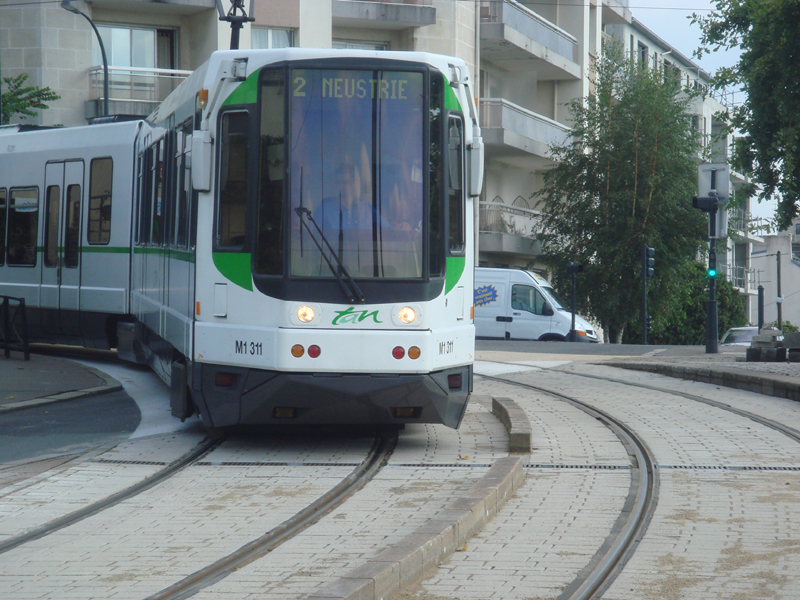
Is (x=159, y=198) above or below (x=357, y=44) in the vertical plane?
below

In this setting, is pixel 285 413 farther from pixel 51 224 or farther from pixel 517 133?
pixel 517 133

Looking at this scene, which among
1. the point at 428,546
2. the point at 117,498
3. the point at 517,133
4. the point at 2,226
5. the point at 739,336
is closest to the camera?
the point at 428,546

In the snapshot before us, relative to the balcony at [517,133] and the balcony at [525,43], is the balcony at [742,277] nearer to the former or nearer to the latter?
the balcony at [525,43]

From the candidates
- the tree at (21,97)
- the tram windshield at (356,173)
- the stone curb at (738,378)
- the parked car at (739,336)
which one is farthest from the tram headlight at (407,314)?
the parked car at (739,336)

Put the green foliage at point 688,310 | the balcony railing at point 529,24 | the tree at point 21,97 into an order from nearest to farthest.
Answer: the tree at point 21,97 < the balcony railing at point 529,24 < the green foliage at point 688,310

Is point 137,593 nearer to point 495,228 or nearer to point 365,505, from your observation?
point 365,505

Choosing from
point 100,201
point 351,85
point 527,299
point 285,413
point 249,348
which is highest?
point 351,85

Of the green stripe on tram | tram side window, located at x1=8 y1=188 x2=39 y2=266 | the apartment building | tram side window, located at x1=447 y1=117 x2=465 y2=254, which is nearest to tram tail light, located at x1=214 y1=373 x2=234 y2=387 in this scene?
the green stripe on tram

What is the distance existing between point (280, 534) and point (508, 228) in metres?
31.9

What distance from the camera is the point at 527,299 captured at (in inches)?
1120

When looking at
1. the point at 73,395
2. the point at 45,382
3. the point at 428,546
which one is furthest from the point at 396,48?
the point at 428,546

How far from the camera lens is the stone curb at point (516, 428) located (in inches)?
343

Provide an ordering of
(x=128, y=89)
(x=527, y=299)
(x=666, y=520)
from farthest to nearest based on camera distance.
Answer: (x=128, y=89) → (x=527, y=299) → (x=666, y=520)

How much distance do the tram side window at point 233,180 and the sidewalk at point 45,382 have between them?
148 inches
